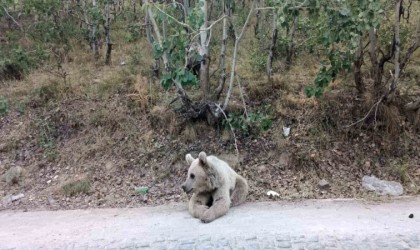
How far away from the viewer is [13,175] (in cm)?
684

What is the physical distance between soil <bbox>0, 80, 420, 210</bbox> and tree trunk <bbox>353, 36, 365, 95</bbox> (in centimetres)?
24

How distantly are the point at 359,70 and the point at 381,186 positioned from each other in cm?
185

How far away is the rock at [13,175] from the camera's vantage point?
6.79 m

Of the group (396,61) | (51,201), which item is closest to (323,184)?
(396,61)

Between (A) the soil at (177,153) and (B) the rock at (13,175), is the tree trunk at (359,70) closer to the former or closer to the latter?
(A) the soil at (177,153)

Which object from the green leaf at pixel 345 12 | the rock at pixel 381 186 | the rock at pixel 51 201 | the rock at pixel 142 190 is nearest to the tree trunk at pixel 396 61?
the rock at pixel 381 186

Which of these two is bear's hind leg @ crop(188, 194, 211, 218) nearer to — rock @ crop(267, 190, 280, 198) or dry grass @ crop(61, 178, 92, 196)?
rock @ crop(267, 190, 280, 198)

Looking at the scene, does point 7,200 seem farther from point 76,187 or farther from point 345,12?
point 345,12

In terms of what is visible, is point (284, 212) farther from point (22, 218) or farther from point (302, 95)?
point (22, 218)

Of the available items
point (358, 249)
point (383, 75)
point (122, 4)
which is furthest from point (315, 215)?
point (122, 4)

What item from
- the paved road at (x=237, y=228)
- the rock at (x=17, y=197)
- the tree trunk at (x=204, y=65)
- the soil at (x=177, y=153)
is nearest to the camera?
the paved road at (x=237, y=228)

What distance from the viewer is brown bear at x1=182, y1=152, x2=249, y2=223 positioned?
516cm

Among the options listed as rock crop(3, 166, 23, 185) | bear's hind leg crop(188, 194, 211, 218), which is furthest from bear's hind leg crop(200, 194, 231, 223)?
rock crop(3, 166, 23, 185)

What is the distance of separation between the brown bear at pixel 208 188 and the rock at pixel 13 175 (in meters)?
3.00
